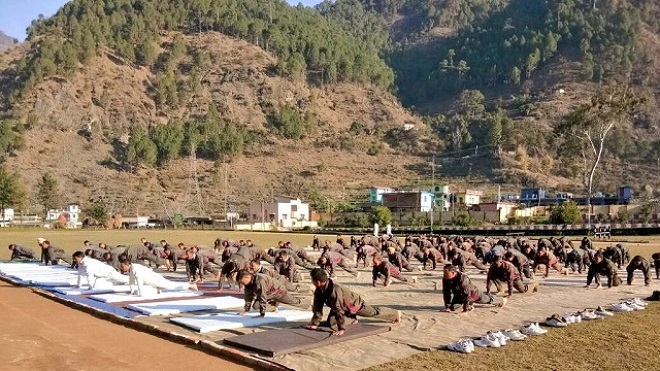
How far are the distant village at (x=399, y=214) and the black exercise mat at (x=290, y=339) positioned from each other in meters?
53.4

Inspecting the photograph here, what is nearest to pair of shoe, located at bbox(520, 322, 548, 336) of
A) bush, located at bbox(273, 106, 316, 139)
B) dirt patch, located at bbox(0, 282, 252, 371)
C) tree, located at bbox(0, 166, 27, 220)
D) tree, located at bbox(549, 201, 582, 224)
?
dirt patch, located at bbox(0, 282, 252, 371)

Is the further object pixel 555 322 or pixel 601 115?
pixel 601 115

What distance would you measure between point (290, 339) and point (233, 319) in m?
2.25

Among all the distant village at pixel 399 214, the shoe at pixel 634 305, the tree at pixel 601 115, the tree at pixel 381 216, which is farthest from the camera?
the tree at pixel 381 216

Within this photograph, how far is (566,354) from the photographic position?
9.97 metres

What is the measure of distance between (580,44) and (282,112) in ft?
267

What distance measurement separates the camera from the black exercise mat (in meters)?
9.68

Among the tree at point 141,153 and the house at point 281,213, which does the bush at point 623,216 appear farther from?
the tree at point 141,153

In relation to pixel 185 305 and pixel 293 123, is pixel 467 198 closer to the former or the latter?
A: pixel 293 123

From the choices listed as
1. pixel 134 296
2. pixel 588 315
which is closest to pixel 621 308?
pixel 588 315

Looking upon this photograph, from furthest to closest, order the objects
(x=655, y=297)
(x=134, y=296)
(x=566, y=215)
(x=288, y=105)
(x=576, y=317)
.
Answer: (x=288, y=105) < (x=566, y=215) < (x=655, y=297) < (x=134, y=296) < (x=576, y=317)

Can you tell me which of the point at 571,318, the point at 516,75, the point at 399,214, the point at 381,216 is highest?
the point at 516,75

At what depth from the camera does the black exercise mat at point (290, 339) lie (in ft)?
31.8

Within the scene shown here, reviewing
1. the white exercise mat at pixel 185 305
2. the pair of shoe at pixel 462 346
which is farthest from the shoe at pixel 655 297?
the white exercise mat at pixel 185 305
